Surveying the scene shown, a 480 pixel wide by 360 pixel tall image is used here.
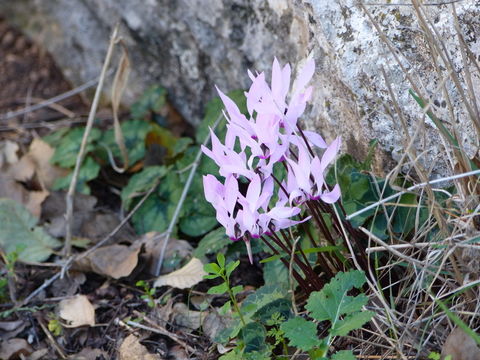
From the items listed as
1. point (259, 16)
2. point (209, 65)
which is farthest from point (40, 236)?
point (259, 16)

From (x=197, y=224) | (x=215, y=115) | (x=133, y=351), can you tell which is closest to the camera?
(x=133, y=351)

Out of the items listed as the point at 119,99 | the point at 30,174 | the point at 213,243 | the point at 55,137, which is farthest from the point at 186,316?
the point at 55,137

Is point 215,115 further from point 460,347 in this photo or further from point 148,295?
point 460,347

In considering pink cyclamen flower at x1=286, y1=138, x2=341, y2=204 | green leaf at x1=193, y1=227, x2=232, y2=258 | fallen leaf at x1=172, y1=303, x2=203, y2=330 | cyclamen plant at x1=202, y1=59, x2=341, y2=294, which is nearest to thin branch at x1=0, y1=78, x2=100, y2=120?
green leaf at x1=193, y1=227, x2=232, y2=258

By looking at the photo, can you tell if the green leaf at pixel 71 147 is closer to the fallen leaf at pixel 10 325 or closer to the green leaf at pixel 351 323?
the fallen leaf at pixel 10 325

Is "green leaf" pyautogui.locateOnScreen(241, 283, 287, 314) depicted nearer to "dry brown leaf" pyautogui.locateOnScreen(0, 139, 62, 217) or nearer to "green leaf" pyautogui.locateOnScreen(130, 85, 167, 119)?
"dry brown leaf" pyautogui.locateOnScreen(0, 139, 62, 217)

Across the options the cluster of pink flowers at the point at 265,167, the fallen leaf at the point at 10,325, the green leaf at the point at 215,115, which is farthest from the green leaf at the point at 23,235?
the cluster of pink flowers at the point at 265,167

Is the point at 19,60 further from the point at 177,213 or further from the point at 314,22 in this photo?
the point at 314,22
